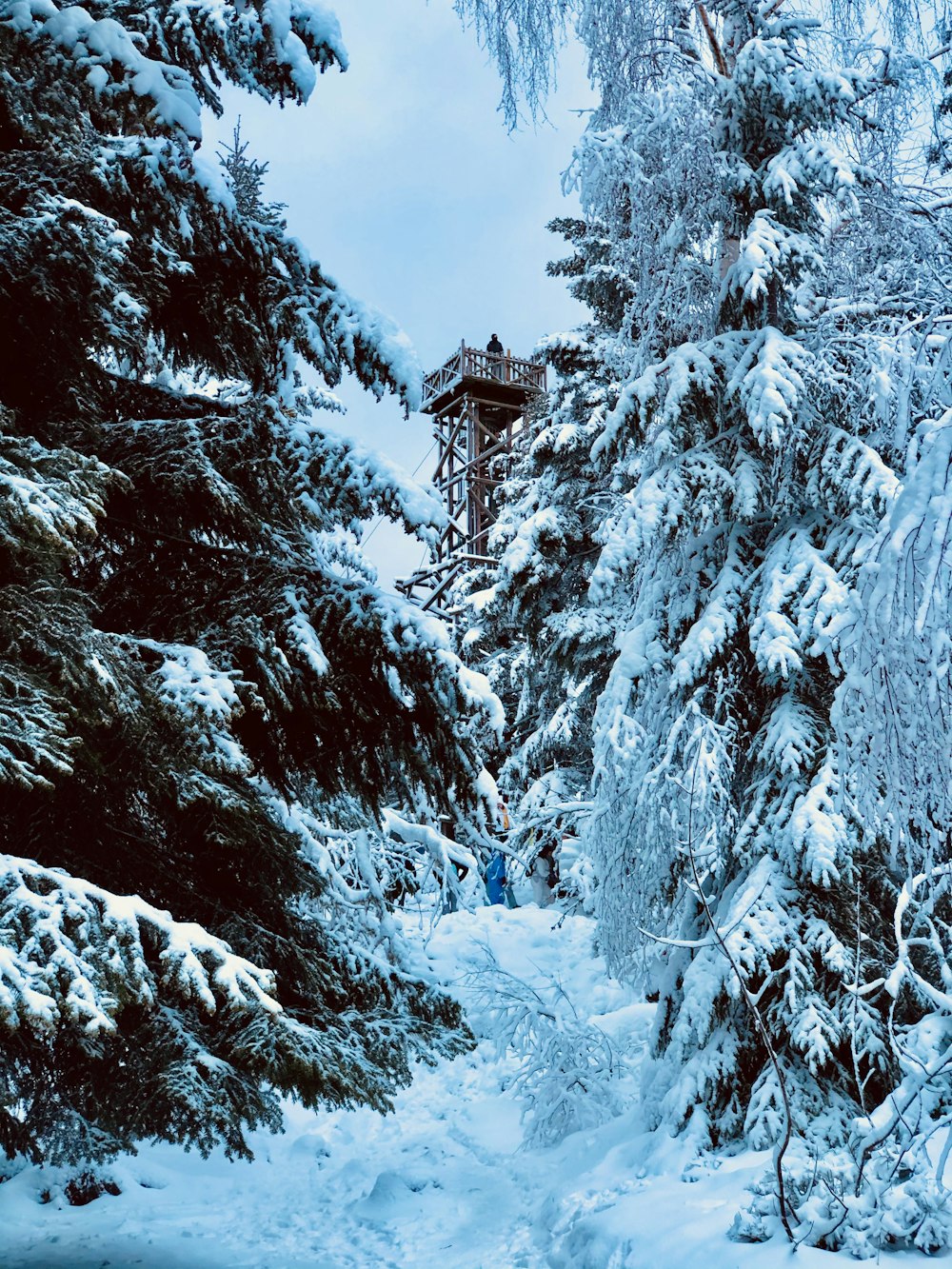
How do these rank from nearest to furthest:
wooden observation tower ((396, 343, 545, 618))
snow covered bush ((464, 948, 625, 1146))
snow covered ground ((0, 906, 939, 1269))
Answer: snow covered ground ((0, 906, 939, 1269)), snow covered bush ((464, 948, 625, 1146)), wooden observation tower ((396, 343, 545, 618))

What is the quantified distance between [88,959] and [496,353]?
25.7 m

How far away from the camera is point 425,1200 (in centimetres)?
729

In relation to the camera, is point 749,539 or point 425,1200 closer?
point 425,1200

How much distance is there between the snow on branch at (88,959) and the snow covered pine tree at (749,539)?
3.11 m

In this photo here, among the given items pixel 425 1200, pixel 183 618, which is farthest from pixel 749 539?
pixel 425 1200

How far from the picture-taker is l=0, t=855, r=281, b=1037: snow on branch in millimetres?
2928

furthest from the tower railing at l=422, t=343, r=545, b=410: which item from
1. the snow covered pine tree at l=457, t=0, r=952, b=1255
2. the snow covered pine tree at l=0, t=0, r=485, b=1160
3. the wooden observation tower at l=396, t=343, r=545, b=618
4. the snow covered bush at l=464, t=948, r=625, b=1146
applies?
the snow covered pine tree at l=0, t=0, r=485, b=1160

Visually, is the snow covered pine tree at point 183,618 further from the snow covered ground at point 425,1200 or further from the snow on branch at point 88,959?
the snow covered ground at point 425,1200

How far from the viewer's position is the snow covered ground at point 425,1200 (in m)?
5.45

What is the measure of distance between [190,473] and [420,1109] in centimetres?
696

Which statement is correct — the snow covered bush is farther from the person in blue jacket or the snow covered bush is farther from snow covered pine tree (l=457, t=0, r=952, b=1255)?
the person in blue jacket

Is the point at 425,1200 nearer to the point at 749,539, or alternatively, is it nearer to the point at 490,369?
the point at 749,539

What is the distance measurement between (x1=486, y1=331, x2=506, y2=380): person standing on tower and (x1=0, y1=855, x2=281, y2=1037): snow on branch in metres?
24.7

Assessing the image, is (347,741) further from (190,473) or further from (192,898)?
(190,473)
